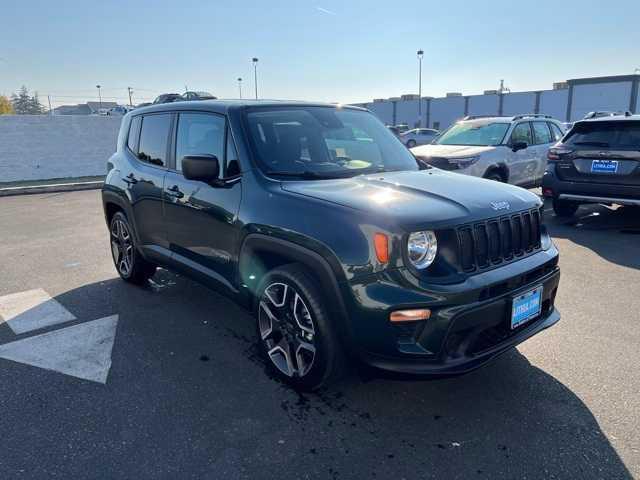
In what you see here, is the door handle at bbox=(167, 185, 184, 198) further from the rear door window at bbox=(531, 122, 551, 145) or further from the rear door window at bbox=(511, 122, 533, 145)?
the rear door window at bbox=(531, 122, 551, 145)

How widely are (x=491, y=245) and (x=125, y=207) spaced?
11.9 feet

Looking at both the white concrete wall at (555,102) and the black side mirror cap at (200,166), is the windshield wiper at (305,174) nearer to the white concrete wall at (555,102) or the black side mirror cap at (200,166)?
the black side mirror cap at (200,166)

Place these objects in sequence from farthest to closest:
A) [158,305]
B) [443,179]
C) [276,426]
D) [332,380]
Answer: [158,305]
[443,179]
[332,380]
[276,426]

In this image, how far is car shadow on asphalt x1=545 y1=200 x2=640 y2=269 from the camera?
621 centimetres

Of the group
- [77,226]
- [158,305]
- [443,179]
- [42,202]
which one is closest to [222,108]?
[443,179]


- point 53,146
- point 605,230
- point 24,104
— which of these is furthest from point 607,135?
point 24,104

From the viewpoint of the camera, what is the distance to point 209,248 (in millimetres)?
3660

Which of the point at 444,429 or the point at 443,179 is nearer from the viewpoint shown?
the point at 444,429

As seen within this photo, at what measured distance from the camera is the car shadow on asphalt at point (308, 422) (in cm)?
242

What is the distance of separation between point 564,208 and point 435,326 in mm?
6976

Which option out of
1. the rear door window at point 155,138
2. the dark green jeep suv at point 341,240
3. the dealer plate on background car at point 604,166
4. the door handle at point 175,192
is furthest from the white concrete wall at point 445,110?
the door handle at point 175,192

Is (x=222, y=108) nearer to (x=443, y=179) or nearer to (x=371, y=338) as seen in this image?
(x=443, y=179)

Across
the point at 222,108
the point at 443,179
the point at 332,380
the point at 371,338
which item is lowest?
the point at 332,380

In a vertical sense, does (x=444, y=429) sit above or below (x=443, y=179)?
below
